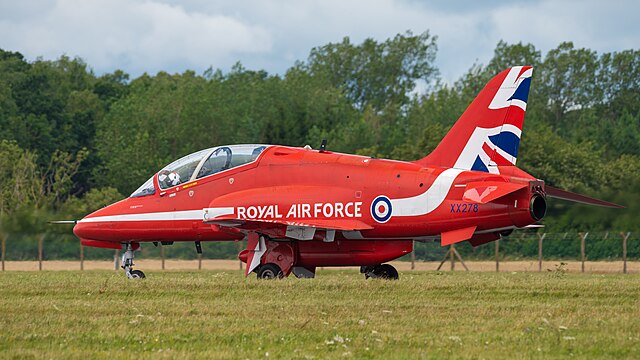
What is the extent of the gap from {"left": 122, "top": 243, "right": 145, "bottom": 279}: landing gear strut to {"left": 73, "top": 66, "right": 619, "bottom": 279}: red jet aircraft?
0.07 m

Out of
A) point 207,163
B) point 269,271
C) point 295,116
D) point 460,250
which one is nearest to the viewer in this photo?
point 269,271

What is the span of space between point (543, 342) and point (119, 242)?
642 inches

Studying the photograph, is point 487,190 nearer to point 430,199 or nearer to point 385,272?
point 430,199

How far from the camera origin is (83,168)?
83.8 meters

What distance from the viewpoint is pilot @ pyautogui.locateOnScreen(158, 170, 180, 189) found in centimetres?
2814

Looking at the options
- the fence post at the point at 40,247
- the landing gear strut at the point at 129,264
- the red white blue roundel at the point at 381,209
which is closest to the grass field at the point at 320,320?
the red white blue roundel at the point at 381,209

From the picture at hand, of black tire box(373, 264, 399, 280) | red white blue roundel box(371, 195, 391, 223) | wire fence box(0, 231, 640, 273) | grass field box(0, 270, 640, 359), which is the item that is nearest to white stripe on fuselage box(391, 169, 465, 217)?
red white blue roundel box(371, 195, 391, 223)

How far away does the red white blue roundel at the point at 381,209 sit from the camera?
2534 cm

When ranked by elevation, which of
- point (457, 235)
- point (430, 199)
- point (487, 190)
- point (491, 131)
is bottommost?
point (457, 235)

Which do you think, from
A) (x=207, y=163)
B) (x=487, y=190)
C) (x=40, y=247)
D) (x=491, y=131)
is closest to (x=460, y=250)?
(x=40, y=247)

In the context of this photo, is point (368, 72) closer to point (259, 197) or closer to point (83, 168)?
point (83, 168)

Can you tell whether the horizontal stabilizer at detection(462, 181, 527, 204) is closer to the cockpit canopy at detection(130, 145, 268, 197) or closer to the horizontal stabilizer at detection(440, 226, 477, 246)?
the horizontal stabilizer at detection(440, 226, 477, 246)

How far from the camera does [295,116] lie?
3364 inches

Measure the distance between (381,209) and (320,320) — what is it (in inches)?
342
